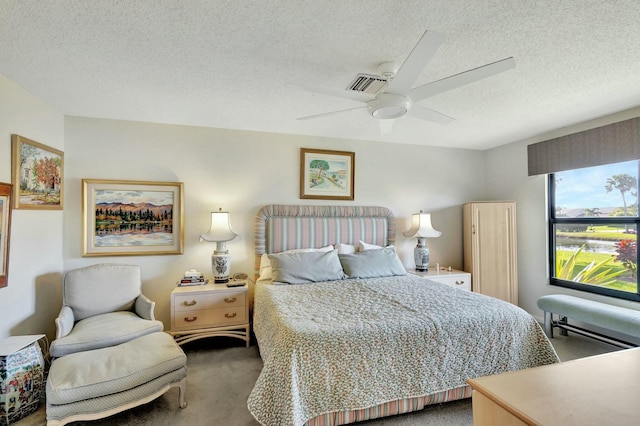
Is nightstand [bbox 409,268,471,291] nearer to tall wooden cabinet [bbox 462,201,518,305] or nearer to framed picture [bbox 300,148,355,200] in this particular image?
tall wooden cabinet [bbox 462,201,518,305]

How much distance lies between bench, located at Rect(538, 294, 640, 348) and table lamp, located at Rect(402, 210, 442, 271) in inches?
51.2

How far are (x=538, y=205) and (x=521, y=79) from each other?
2.20 metres

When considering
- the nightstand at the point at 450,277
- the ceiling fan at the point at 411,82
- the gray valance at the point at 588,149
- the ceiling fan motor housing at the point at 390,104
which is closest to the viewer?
the ceiling fan at the point at 411,82

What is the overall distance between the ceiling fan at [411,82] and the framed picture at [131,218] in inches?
93.3

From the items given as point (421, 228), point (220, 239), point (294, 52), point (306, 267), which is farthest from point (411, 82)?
point (421, 228)

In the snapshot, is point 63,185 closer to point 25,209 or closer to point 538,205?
point 25,209

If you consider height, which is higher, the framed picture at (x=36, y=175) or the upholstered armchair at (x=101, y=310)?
the framed picture at (x=36, y=175)

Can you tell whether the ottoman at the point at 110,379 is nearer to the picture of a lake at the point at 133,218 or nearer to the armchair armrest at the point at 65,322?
the armchair armrest at the point at 65,322

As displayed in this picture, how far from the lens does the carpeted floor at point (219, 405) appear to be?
192 centimetres

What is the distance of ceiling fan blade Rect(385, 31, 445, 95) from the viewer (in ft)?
4.32

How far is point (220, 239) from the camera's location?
123 inches

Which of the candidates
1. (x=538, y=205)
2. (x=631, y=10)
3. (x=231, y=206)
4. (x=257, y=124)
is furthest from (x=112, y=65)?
(x=538, y=205)

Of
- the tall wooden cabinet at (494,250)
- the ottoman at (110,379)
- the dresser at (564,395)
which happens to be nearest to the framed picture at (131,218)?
the ottoman at (110,379)

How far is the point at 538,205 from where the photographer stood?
12.4 ft
